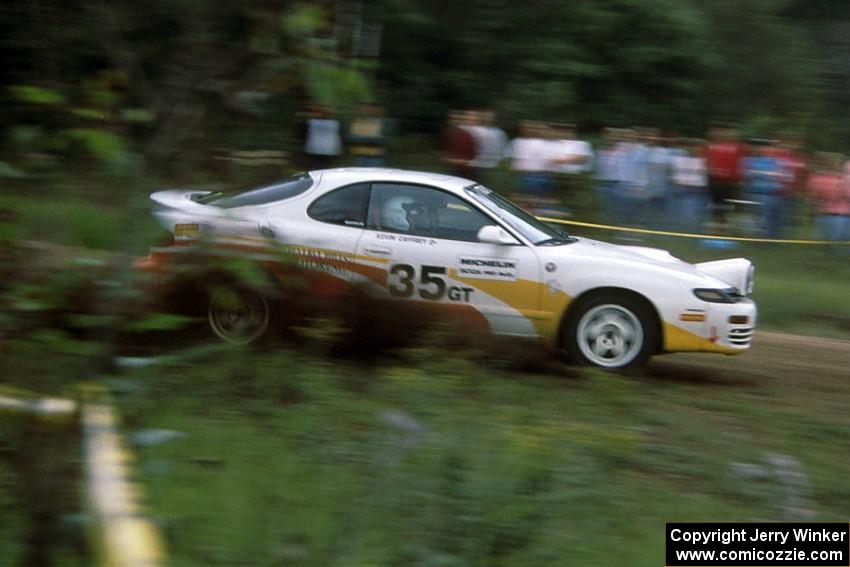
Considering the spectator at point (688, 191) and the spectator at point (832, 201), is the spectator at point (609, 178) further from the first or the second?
the spectator at point (832, 201)

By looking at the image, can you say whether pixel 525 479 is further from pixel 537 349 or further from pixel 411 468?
pixel 537 349

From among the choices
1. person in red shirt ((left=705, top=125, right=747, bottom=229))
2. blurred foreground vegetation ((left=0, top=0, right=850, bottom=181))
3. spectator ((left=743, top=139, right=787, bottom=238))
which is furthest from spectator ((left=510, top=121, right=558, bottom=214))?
blurred foreground vegetation ((left=0, top=0, right=850, bottom=181))

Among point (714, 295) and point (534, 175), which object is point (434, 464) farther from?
point (534, 175)

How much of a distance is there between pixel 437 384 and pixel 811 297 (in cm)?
798

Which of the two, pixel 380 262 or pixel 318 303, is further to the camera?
pixel 380 262

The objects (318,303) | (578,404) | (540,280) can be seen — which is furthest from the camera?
(540,280)

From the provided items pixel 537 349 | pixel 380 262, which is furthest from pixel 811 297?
pixel 380 262

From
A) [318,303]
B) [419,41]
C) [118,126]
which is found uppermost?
[419,41]

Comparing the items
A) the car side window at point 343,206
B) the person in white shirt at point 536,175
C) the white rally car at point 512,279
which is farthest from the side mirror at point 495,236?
the person in white shirt at point 536,175

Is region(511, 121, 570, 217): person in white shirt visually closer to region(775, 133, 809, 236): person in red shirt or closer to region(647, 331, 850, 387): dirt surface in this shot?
region(775, 133, 809, 236): person in red shirt

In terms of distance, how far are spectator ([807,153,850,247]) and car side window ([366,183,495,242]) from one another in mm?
7632

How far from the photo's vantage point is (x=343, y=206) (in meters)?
8.80

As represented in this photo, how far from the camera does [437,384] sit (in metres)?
6.13

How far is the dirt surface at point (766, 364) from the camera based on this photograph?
908 centimetres
